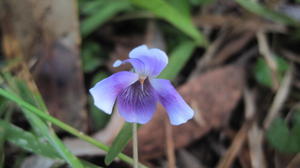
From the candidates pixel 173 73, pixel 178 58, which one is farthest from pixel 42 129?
pixel 178 58

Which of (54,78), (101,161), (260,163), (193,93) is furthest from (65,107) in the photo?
(260,163)

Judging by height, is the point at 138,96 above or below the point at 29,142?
above

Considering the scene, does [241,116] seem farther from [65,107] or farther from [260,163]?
[65,107]

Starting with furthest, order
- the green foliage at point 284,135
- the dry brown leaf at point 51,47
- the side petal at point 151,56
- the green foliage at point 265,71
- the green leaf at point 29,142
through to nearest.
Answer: the green foliage at point 265,71 < the dry brown leaf at point 51,47 < the green foliage at point 284,135 < the green leaf at point 29,142 < the side petal at point 151,56

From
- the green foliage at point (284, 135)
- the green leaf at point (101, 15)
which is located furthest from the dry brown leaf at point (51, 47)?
the green foliage at point (284, 135)

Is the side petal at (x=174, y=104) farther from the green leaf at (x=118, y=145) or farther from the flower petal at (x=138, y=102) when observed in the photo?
the green leaf at (x=118, y=145)

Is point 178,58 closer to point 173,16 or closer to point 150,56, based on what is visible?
point 173,16

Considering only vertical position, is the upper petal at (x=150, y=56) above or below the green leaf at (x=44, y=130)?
above
